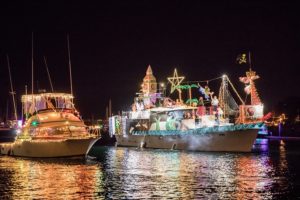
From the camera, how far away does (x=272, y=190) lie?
32.0m

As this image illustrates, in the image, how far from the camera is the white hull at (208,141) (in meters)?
62.4

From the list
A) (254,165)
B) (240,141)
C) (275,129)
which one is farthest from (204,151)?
(275,129)

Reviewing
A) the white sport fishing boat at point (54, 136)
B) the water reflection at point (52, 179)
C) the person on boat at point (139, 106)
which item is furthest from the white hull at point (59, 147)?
the person on boat at point (139, 106)

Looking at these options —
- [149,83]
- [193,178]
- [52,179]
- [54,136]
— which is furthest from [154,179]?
[149,83]

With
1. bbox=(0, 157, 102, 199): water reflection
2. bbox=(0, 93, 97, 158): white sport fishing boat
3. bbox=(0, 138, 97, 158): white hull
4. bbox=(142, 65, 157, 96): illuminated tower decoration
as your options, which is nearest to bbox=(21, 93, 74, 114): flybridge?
bbox=(0, 93, 97, 158): white sport fishing boat

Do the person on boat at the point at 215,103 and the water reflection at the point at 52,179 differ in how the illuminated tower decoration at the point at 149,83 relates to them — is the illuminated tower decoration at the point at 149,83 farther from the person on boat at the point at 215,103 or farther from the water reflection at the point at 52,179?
the water reflection at the point at 52,179

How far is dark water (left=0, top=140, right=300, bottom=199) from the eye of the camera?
31094 millimetres

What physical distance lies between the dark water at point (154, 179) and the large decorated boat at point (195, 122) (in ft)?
32.4

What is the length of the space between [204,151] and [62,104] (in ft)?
71.7

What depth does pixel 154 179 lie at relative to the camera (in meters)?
37.5

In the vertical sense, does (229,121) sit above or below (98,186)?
above

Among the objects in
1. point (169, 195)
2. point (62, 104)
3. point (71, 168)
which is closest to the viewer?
point (169, 195)

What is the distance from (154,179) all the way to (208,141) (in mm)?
29666

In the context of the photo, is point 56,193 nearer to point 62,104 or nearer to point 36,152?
point 36,152
